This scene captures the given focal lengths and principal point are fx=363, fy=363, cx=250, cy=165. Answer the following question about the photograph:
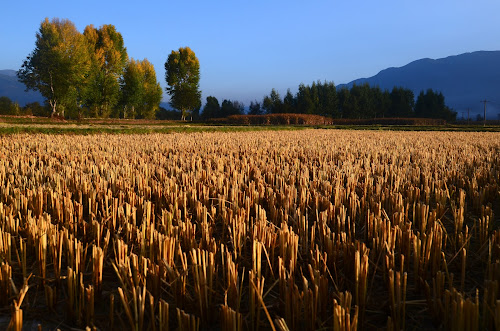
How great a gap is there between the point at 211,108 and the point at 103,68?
3403cm

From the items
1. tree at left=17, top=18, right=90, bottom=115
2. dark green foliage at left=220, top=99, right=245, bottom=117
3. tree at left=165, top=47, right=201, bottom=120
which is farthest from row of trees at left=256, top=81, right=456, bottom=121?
tree at left=17, top=18, right=90, bottom=115

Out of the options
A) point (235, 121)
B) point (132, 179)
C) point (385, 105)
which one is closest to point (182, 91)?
point (235, 121)

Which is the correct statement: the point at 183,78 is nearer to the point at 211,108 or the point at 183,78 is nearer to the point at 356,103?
the point at 211,108

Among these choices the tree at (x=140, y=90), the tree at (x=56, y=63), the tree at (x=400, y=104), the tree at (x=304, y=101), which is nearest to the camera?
the tree at (x=56, y=63)

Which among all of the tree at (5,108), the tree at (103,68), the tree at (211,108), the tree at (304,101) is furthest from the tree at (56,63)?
the tree at (304,101)

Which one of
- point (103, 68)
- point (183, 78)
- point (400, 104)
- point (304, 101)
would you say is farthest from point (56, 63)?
point (400, 104)

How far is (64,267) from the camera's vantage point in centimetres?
200

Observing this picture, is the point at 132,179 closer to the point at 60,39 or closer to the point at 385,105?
the point at 60,39

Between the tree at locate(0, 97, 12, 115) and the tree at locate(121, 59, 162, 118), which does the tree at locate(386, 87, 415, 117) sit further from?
the tree at locate(0, 97, 12, 115)

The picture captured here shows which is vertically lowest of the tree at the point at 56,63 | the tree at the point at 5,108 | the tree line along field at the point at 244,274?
the tree line along field at the point at 244,274

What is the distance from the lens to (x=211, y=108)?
83.6 metres

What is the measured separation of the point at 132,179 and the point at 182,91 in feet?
195

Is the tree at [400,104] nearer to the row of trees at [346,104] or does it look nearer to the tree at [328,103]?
the row of trees at [346,104]

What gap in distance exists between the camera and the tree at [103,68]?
48491 mm
